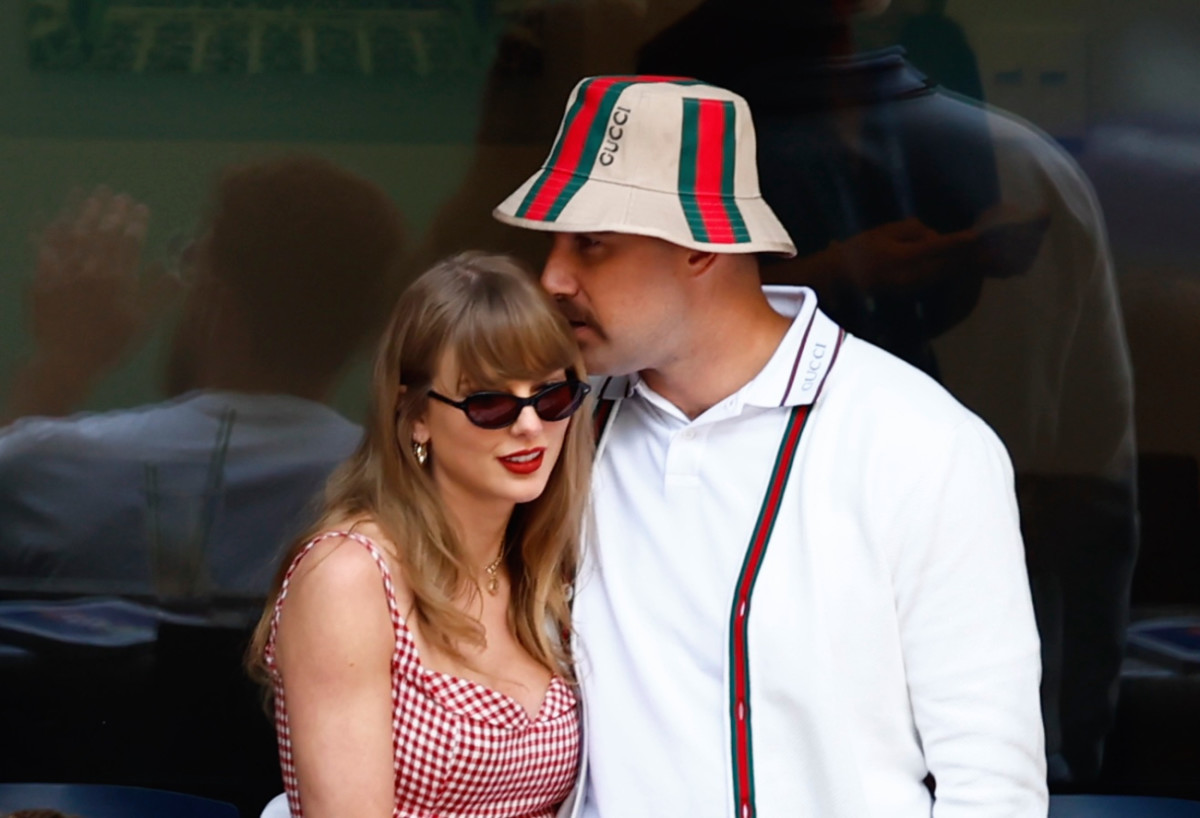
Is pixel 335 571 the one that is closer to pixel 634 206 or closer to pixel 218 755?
pixel 634 206

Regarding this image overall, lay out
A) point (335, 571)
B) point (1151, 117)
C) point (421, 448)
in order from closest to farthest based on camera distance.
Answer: point (335, 571) → point (421, 448) → point (1151, 117)

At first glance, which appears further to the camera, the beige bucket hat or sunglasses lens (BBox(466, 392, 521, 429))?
the beige bucket hat

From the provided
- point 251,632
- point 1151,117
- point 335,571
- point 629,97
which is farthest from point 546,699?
point 1151,117

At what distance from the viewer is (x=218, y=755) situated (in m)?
3.64

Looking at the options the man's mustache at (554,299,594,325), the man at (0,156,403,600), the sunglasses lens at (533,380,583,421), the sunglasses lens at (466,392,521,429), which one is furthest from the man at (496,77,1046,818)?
the man at (0,156,403,600)

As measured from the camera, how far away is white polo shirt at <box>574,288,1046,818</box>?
7.58 ft

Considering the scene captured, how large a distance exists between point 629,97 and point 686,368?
41cm

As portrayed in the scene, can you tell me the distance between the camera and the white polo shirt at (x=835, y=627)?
2.31 m

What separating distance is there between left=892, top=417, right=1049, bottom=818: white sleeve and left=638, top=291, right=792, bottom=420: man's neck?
317mm

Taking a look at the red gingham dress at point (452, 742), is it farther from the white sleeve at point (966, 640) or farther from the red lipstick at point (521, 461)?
the white sleeve at point (966, 640)

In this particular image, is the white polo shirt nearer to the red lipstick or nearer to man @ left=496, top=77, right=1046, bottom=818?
man @ left=496, top=77, right=1046, bottom=818

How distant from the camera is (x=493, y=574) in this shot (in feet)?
8.26

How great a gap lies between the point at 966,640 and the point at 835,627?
0.60ft

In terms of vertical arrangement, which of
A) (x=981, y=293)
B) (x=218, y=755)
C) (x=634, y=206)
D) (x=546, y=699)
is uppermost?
(x=634, y=206)
